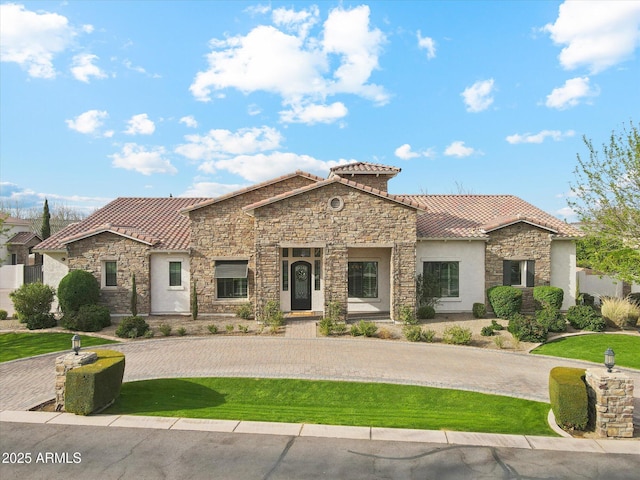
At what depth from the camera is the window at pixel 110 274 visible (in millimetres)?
Result: 22547

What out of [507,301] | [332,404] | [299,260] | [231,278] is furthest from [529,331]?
[231,278]

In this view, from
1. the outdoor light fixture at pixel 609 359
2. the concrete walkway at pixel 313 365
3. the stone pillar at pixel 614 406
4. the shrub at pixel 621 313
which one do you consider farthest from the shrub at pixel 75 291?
the shrub at pixel 621 313

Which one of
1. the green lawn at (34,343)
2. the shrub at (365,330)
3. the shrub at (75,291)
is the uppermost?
the shrub at (75,291)

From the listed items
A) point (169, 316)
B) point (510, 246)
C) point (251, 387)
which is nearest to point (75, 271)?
point (169, 316)

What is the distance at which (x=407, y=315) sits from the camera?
20531 millimetres

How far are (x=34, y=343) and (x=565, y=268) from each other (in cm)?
2662

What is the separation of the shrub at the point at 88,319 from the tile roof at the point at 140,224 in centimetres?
414

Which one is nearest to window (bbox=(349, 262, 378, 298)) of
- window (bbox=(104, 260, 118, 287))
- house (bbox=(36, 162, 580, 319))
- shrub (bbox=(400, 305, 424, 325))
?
house (bbox=(36, 162, 580, 319))

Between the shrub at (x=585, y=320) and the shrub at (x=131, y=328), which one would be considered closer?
the shrub at (x=131, y=328)

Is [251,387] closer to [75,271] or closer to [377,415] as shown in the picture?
[377,415]

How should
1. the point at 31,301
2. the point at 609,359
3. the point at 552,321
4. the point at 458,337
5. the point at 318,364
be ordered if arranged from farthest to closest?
the point at 31,301 → the point at 552,321 → the point at 458,337 → the point at 318,364 → the point at 609,359

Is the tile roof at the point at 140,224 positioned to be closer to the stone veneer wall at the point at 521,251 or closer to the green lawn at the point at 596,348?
the stone veneer wall at the point at 521,251

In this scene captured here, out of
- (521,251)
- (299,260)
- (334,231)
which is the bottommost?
(299,260)

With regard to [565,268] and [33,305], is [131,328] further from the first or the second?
[565,268]
